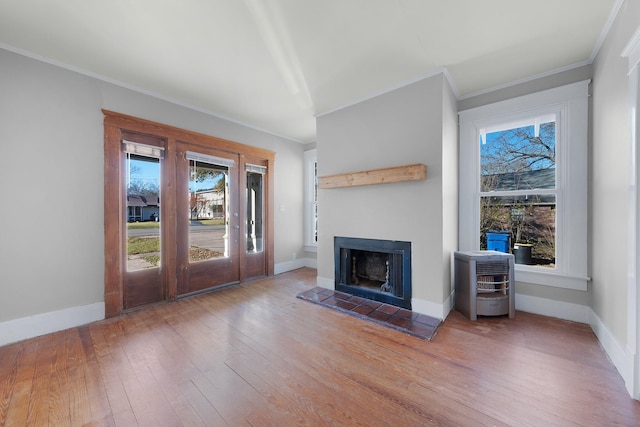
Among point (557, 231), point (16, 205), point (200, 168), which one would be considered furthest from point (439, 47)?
point (16, 205)

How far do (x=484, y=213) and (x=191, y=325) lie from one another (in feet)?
12.1

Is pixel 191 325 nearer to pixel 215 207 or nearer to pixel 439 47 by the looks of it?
pixel 215 207

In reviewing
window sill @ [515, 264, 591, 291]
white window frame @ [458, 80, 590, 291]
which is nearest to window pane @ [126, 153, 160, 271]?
white window frame @ [458, 80, 590, 291]

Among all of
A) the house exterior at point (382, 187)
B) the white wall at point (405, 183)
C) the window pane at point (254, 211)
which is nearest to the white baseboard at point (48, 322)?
the house exterior at point (382, 187)

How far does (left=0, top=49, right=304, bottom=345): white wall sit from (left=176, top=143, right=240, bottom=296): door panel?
2.71 ft

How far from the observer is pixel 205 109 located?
3.45 metres

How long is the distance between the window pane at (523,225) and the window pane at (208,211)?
367 cm

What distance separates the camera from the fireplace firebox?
2.76 meters

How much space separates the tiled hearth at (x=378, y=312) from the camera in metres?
2.31

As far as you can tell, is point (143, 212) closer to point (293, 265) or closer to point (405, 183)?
point (293, 265)

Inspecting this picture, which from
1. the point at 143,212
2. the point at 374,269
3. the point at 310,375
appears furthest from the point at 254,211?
the point at 310,375

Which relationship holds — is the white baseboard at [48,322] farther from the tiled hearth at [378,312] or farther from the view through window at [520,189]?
the view through window at [520,189]

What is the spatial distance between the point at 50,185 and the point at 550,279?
5.28 metres

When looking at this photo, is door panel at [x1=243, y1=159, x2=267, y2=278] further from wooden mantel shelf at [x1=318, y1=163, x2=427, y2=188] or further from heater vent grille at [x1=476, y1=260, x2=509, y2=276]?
heater vent grille at [x1=476, y1=260, x2=509, y2=276]
